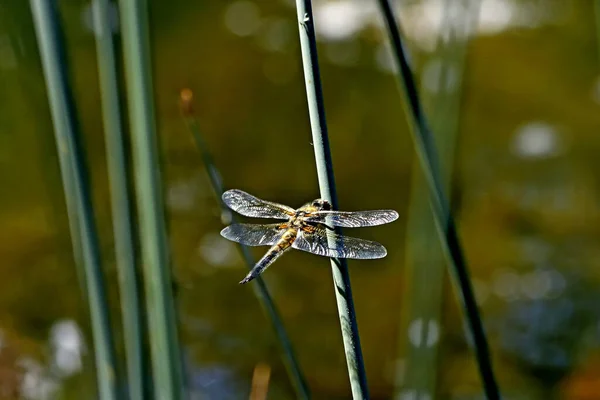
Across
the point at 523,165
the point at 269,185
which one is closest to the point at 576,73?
the point at 523,165

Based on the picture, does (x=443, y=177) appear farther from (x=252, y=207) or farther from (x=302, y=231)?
(x=252, y=207)

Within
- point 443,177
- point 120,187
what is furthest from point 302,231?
point 120,187

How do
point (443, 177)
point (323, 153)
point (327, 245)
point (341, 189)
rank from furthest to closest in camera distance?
1. point (341, 189)
2. point (327, 245)
3. point (443, 177)
4. point (323, 153)

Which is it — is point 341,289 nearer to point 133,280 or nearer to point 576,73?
point 133,280

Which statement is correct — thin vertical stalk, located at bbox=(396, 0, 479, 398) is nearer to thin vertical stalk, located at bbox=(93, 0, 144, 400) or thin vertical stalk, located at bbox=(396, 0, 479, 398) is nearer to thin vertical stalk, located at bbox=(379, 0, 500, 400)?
thin vertical stalk, located at bbox=(379, 0, 500, 400)

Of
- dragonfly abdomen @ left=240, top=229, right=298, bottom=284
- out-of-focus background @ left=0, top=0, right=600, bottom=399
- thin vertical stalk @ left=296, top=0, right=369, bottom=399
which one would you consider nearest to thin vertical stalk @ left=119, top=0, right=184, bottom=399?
thin vertical stalk @ left=296, top=0, right=369, bottom=399

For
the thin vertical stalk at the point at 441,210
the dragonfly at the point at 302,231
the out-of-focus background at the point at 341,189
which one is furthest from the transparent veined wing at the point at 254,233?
the out-of-focus background at the point at 341,189
